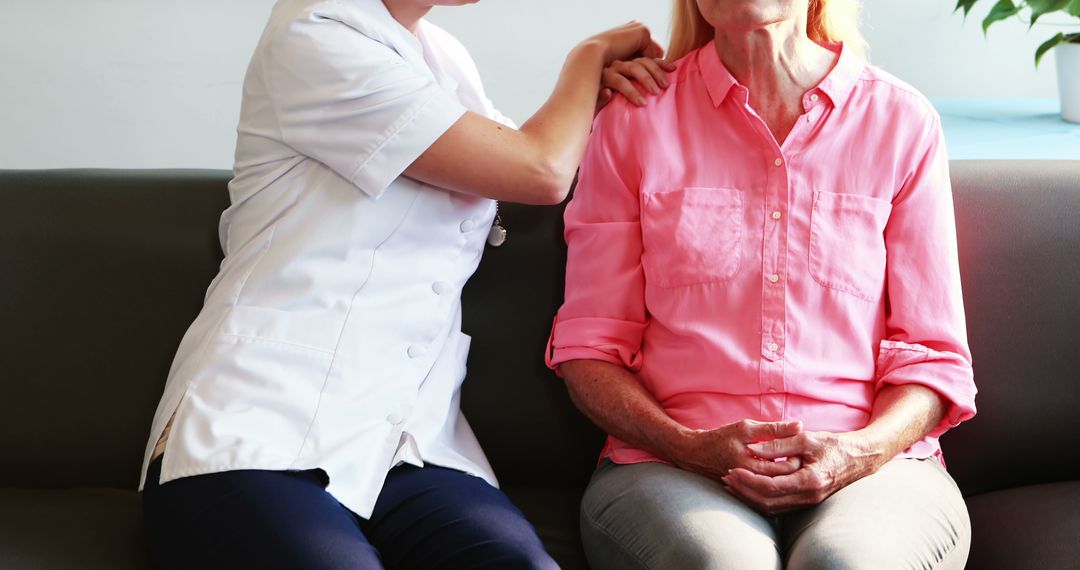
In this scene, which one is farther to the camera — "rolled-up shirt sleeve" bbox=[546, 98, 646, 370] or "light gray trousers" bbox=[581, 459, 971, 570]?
"rolled-up shirt sleeve" bbox=[546, 98, 646, 370]

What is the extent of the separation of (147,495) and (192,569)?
13 centimetres

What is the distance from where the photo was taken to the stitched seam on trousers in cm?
128

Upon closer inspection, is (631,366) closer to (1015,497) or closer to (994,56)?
(1015,497)

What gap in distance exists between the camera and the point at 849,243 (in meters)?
1.45

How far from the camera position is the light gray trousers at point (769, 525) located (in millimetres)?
1216

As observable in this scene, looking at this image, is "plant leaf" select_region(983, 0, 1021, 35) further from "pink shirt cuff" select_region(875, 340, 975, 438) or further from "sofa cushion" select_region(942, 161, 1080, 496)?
"pink shirt cuff" select_region(875, 340, 975, 438)

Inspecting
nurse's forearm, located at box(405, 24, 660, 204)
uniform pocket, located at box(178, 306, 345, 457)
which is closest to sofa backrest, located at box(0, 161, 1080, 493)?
nurse's forearm, located at box(405, 24, 660, 204)

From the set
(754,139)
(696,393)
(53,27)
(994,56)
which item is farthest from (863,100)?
(53,27)

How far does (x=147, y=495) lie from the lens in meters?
1.34

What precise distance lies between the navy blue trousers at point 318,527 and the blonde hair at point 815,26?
0.74 meters

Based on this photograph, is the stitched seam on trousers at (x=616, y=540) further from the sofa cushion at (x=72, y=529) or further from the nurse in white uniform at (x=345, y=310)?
the sofa cushion at (x=72, y=529)

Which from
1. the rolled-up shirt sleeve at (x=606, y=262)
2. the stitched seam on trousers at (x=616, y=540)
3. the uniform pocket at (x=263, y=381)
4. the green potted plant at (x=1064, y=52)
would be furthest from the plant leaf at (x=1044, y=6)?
the uniform pocket at (x=263, y=381)

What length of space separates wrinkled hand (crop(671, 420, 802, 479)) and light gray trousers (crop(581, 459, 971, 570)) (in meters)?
0.03

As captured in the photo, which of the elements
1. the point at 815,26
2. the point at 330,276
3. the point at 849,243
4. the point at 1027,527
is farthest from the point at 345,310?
the point at 1027,527
